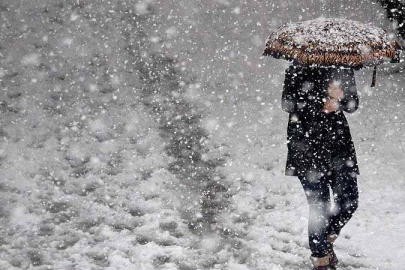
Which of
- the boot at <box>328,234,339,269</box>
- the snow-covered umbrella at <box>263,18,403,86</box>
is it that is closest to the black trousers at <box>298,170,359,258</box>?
the boot at <box>328,234,339,269</box>

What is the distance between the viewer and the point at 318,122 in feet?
11.7

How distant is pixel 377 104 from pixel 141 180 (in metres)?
4.33

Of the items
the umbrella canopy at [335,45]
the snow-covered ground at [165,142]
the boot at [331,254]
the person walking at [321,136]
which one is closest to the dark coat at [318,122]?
the person walking at [321,136]

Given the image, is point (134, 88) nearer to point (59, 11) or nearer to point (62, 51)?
point (62, 51)

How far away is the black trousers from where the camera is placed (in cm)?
366

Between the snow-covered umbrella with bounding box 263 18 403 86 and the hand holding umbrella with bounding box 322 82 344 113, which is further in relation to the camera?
the hand holding umbrella with bounding box 322 82 344 113

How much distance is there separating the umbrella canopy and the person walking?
18 cm

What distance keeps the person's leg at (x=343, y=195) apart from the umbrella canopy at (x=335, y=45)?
89cm

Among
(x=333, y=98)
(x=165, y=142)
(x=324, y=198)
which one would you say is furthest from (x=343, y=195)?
(x=165, y=142)

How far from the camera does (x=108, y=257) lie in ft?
13.9

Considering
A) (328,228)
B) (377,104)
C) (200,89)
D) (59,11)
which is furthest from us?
(59,11)

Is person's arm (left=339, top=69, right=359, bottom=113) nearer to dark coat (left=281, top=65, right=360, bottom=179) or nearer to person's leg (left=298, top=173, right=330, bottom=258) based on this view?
dark coat (left=281, top=65, right=360, bottom=179)

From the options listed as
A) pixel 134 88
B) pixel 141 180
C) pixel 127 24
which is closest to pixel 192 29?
pixel 127 24

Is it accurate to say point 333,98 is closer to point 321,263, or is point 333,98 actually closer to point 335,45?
point 335,45
